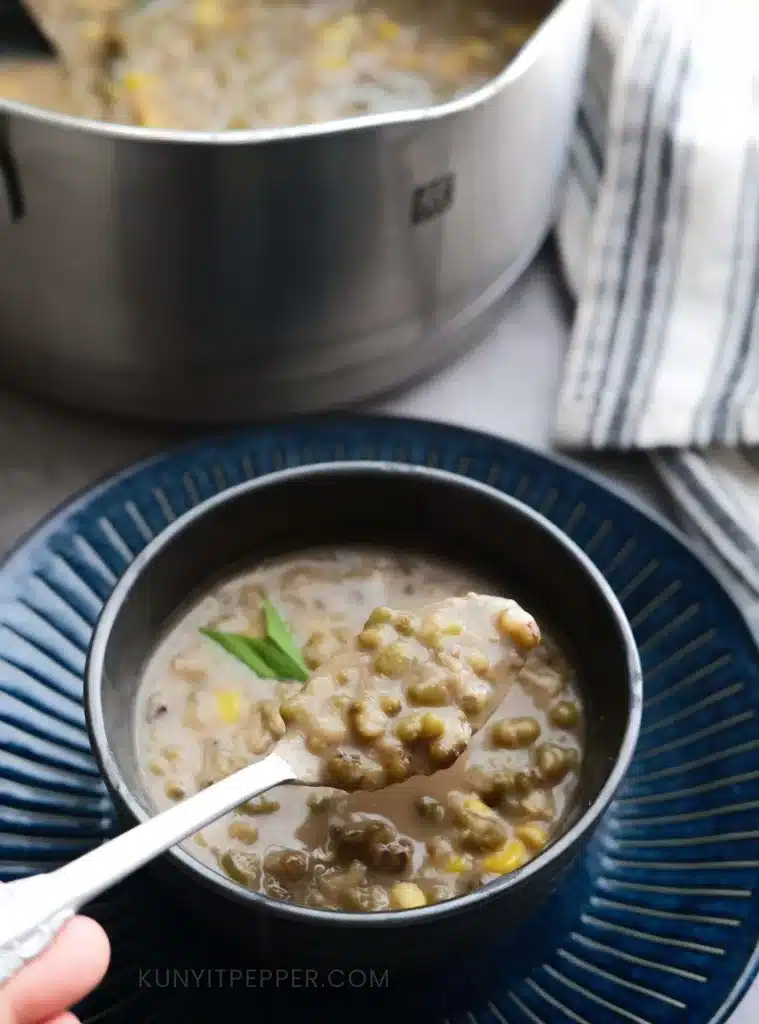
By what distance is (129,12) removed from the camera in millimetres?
1496

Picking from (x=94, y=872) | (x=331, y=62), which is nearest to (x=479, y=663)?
(x=94, y=872)

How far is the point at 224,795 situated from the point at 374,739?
11 centimetres

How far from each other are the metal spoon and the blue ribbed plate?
12 cm

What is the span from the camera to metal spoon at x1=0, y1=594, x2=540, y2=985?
689 mm

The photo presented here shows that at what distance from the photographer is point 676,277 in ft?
4.70

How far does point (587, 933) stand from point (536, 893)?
0.12 metres

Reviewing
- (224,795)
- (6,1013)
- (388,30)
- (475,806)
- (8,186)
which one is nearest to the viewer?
(6,1013)

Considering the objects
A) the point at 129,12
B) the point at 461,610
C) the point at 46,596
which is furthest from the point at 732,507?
the point at 129,12

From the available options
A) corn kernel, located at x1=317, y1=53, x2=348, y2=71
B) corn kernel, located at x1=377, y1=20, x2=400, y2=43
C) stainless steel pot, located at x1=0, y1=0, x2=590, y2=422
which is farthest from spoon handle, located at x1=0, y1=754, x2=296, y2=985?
corn kernel, located at x1=377, y1=20, x2=400, y2=43

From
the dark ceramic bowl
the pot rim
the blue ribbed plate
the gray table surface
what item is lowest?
the gray table surface

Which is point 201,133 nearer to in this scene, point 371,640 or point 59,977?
point 371,640

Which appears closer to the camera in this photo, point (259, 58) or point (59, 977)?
point (59, 977)

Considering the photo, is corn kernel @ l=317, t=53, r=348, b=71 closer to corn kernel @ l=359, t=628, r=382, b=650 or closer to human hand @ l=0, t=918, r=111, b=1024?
Answer: corn kernel @ l=359, t=628, r=382, b=650

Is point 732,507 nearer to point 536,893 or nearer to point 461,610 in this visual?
point 461,610
